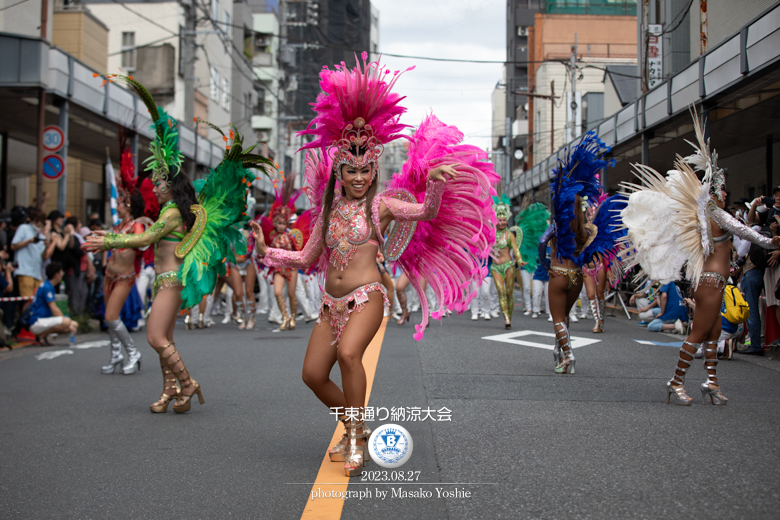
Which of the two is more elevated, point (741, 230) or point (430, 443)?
point (741, 230)

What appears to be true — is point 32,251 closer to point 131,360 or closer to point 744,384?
point 131,360

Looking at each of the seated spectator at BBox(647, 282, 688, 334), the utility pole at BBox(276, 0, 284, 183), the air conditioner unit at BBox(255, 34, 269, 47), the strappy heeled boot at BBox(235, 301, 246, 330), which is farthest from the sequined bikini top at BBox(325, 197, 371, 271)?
the air conditioner unit at BBox(255, 34, 269, 47)

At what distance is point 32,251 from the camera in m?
11.2

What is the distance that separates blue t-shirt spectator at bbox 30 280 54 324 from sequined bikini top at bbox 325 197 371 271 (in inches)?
308

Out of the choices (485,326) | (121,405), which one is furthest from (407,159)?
(485,326)

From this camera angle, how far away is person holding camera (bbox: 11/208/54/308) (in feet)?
36.4

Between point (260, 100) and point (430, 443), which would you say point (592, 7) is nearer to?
point (260, 100)

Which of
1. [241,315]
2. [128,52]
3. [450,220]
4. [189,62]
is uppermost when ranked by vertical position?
[128,52]

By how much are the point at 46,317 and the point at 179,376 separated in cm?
607

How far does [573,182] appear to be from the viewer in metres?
7.37

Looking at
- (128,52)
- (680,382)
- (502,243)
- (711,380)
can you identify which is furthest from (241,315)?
(128,52)

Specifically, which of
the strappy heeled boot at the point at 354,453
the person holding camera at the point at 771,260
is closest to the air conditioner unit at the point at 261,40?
the person holding camera at the point at 771,260

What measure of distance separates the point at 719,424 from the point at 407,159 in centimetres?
305

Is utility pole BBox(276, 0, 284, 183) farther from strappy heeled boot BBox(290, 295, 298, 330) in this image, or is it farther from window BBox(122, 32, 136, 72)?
strappy heeled boot BBox(290, 295, 298, 330)
